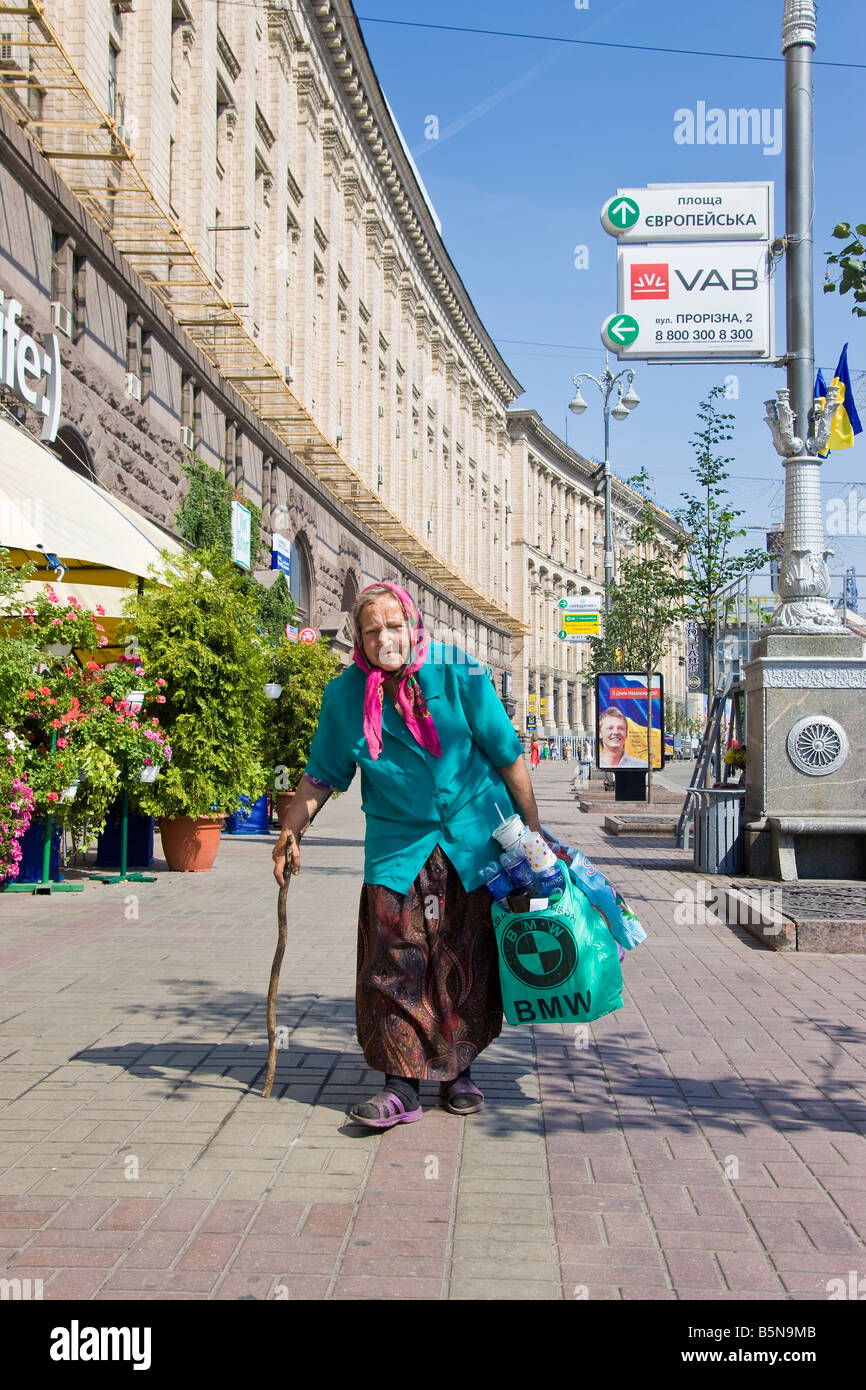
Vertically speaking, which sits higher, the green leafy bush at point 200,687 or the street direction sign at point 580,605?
the street direction sign at point 580,605

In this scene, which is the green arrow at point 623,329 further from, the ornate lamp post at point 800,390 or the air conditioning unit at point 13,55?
the air conditioning unit at point 13,55

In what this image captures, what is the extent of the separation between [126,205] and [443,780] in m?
18.3

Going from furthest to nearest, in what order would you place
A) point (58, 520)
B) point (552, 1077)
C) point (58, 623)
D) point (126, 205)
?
point (126, 205) < point (58, 520) < point (58, 623) < point (552, 1077)

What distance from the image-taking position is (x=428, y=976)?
14.1 ft

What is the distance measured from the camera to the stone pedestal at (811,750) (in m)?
10.7

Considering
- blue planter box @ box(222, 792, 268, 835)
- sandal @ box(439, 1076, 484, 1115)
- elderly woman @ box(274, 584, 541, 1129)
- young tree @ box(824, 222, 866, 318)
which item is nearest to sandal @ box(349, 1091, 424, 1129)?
elderly woman @ box(274, 584, 541, 1129)

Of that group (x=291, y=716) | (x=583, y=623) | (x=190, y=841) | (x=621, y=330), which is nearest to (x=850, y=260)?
(x=621, y=330)

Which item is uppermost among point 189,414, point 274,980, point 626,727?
point 189,414

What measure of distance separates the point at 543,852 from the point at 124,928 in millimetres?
5168

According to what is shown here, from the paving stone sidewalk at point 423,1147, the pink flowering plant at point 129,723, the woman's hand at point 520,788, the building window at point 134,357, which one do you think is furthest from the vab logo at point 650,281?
the building window at point 134,357

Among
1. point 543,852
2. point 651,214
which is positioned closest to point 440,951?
point 543,852

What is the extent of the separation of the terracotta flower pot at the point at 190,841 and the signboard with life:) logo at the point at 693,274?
18.6 ft

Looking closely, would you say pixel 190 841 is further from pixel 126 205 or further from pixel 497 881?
pixel 126 205

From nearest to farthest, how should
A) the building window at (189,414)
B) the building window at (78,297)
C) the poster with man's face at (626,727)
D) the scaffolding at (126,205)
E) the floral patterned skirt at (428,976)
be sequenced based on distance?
the floral patterned skirt at (428,976) < the scaffolding at (126,205) < the building window at (78,297) < the building window at (189,414) < the poster with man's face at (626,727)
